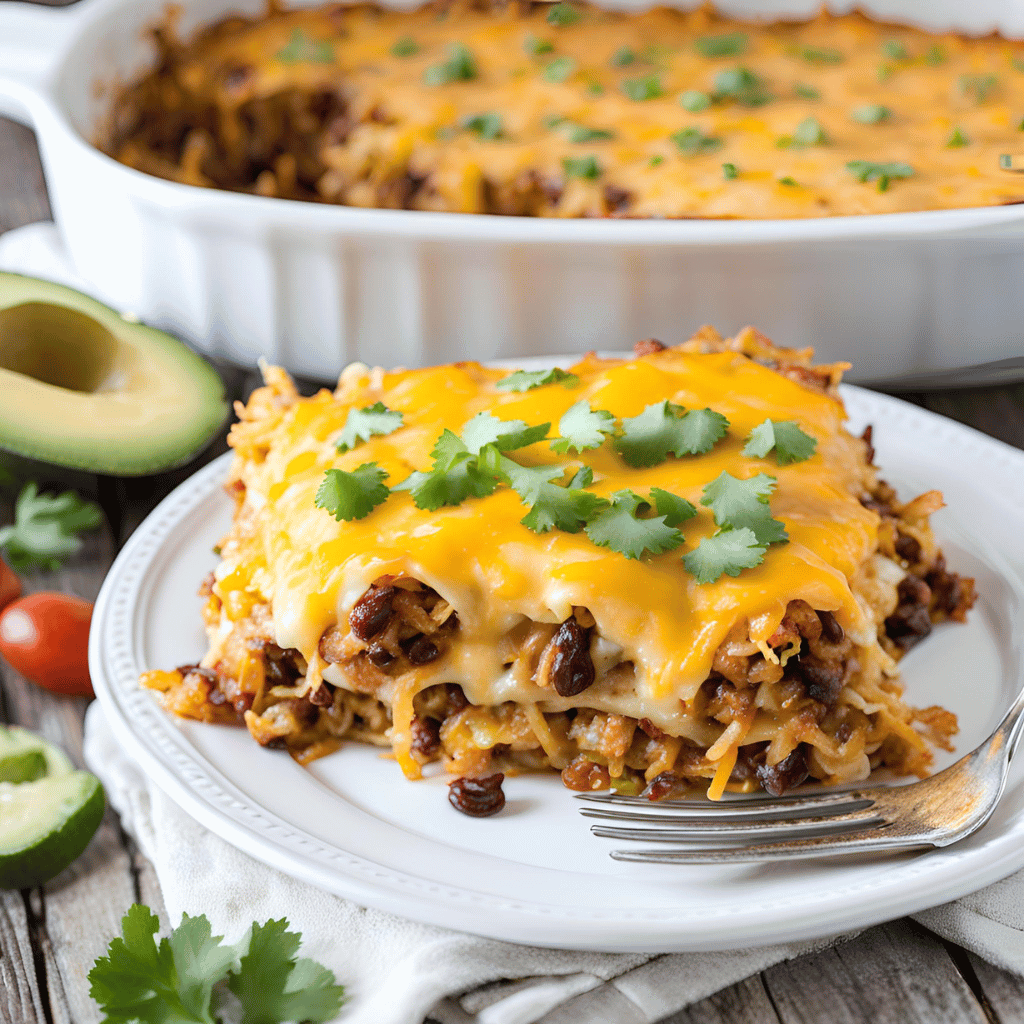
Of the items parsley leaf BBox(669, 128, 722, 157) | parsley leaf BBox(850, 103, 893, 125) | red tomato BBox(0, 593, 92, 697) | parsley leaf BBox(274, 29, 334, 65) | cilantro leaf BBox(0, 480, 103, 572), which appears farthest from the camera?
parsley leaf BBox(274, 29, 334, 65)

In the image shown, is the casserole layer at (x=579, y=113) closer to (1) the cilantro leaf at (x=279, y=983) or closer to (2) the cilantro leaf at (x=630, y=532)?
(2) the cilantro leaf at (x=630, y=532)

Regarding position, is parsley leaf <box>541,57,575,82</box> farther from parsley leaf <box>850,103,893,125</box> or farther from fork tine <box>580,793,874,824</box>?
fork tine <box>580,793,874,824</box>

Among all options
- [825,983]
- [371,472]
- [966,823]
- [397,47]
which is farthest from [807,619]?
[397,47]

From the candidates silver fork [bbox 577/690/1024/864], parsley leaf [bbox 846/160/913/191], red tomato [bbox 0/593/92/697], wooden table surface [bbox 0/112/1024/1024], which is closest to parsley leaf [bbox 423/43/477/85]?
parsley leaf [bbox 846/160/913/191]

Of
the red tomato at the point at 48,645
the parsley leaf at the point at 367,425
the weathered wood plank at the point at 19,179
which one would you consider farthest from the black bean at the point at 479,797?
the weathered wood plank at the point at 19,179

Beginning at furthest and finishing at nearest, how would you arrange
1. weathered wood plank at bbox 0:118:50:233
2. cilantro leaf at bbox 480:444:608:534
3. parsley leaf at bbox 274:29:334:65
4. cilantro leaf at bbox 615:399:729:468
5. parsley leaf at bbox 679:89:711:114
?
weathered wood plank at bbox 0:118:50:233
parsley leaf at bbox 274:29:334:65
parsley leaf at bbox 679:89:711:114
cilantro leaf at bbox 615:399:729:468
cilantro leaf at bbox 480:444:608:534

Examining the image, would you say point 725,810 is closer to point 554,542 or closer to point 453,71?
point 554,542

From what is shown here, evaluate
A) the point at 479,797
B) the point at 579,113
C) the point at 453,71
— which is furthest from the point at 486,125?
the point at 479,797
